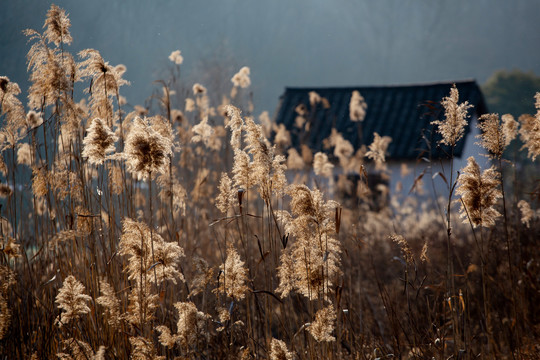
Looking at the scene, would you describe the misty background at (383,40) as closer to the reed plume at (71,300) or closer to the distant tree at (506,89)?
the distant tree at (506,89)

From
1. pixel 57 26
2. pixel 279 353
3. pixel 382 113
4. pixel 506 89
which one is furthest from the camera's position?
pixel 506 89

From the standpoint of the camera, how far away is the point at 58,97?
9.74 ft

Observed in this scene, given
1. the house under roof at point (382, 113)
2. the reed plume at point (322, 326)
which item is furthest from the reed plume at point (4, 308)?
the house under roof at point (382, 113)

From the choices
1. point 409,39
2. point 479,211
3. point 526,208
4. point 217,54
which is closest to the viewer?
point 479,211

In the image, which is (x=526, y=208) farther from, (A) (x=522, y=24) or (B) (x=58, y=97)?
(A) (x=522, y=24)

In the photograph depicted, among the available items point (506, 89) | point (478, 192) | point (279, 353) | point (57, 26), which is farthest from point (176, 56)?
point (506, 89)

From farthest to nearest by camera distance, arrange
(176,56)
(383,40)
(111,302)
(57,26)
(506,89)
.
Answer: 1. (383,40)
2. (506,89)
3. (176,56)
4. (57,26)
5. (111,302)

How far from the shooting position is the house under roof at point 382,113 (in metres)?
16.4

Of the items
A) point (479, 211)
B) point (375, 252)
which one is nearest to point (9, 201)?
point (479, 211)

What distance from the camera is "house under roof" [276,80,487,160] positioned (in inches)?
644

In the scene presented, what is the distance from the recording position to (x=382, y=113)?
57.5 feet

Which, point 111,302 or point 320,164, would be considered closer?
point 111,302

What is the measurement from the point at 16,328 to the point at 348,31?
9376 cm

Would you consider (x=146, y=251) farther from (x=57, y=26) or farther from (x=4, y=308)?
(x=57, y=26)
